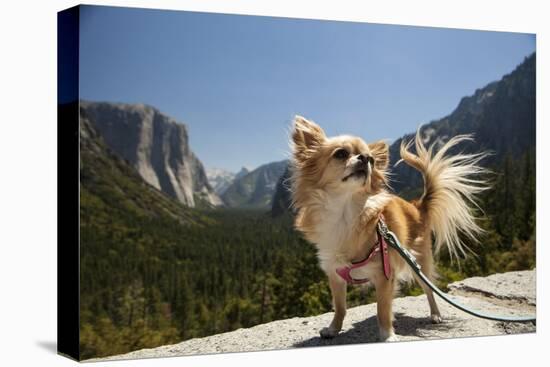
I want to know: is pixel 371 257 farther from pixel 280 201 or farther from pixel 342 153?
pixel 280 201

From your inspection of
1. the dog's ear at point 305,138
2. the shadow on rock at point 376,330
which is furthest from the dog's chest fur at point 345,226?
the shadow on rock at point 376,330

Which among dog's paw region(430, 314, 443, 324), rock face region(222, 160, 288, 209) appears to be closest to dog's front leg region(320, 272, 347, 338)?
dog's paw region(430, 314, 443, 324)

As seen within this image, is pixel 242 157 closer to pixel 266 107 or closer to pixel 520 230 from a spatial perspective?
pixel 266 107

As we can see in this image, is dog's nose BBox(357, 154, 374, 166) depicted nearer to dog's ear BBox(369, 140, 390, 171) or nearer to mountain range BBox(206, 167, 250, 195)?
dog's ear BBox(369, 140, 390, 171)

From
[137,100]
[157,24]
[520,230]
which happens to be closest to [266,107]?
[137,100]

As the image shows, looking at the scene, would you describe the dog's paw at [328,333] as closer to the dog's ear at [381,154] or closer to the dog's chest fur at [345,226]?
the dog's chest fur at [345,226]

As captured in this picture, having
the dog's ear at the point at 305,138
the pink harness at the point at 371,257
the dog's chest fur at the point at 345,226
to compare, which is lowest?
the pink harness at the point at 371,257
